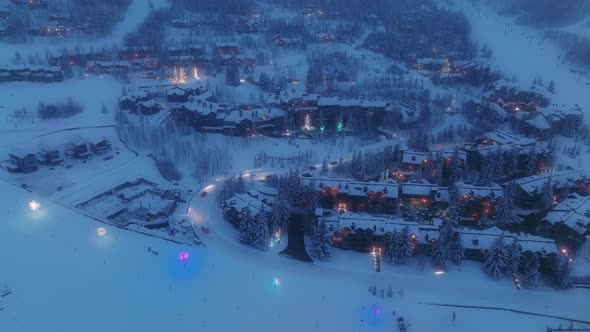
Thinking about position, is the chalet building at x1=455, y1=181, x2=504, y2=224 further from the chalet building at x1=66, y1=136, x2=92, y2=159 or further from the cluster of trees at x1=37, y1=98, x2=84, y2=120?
the cluster of trees at x1=37, y1=98, x2=84, y2=120

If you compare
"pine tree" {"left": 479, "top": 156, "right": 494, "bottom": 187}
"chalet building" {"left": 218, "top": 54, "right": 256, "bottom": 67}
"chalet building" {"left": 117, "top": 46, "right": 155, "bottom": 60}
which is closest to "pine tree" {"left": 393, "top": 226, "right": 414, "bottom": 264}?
"pine tree" {"left": 479, "top": 156, "right": 494, "bottom": 187}

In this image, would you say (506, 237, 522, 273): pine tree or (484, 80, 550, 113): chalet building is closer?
(506, 237, 522, 273): pine tree

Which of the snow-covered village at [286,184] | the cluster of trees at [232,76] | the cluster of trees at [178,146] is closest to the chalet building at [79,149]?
the snow-covered village at [286,184]

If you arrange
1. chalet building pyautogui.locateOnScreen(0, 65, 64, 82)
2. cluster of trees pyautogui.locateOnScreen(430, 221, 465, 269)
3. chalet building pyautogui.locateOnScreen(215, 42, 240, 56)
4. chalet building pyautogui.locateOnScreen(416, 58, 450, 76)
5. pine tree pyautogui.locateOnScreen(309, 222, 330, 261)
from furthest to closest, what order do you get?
chalet building pyautogui.locateOnScreen(215, 42, 240, 56)
chalet building pyautogui.locateOnScreen(416, 58, 450, 76)
chalet building pyautogui.locateOnScreen(0, 65, 64, 82)
pine tree pyautogui.locateOnScreen(309, 222, 330, 261)
cluster of trees pyautogui.locateOnScreen(430, 221, 465, 269)

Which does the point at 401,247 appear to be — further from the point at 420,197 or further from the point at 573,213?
the point at 573,213

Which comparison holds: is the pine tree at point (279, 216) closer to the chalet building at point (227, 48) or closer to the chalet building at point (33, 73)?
the chalet building at point (33, 73)

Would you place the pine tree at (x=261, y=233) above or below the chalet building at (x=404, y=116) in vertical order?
below

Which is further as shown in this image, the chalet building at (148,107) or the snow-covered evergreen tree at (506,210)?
the chalet building at (148,107)

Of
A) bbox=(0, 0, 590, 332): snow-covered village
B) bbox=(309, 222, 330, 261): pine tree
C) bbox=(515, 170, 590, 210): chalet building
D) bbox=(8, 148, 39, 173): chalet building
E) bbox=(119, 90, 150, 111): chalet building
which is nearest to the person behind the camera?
bbox=(0, 0, 590, 332): snow-covered village
